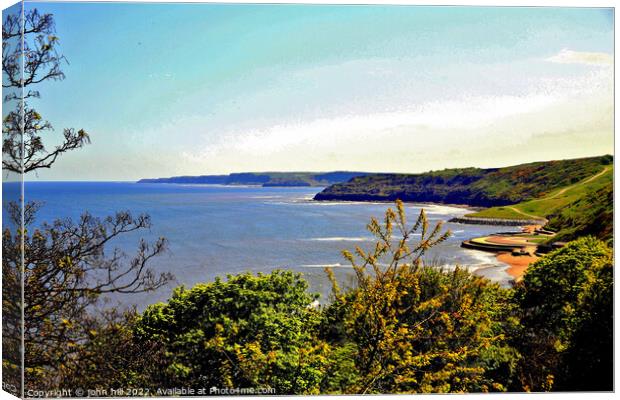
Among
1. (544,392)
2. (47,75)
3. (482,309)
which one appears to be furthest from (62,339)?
(544,392)

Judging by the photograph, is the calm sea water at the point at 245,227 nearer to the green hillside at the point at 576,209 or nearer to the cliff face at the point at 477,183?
the cliff face at the point at 477,183

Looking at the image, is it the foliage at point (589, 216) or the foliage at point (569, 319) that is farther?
the foliage at point (589, 216)

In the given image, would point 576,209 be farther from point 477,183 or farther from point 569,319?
point 477,183

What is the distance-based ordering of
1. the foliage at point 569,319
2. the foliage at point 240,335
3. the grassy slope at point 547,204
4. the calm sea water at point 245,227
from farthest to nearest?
the calm sea water at point 245,227 → the grassy slope at point 547,204 → the foliage at point 569,319 → the foliage at point 240,335

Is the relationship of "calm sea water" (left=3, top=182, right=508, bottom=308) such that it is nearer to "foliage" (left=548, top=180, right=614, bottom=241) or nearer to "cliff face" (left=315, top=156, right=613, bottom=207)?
"cliff face" (left=315, top=156, right=613, bottom=207)

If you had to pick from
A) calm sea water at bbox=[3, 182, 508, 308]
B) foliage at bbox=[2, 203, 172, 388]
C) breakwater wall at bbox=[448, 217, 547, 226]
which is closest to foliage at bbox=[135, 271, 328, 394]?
foliage at bbox=[2, 203, 172, 388]

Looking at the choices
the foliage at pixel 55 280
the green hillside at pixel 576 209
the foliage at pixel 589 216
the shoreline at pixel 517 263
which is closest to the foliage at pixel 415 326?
the shoreline at pixel 517 263
